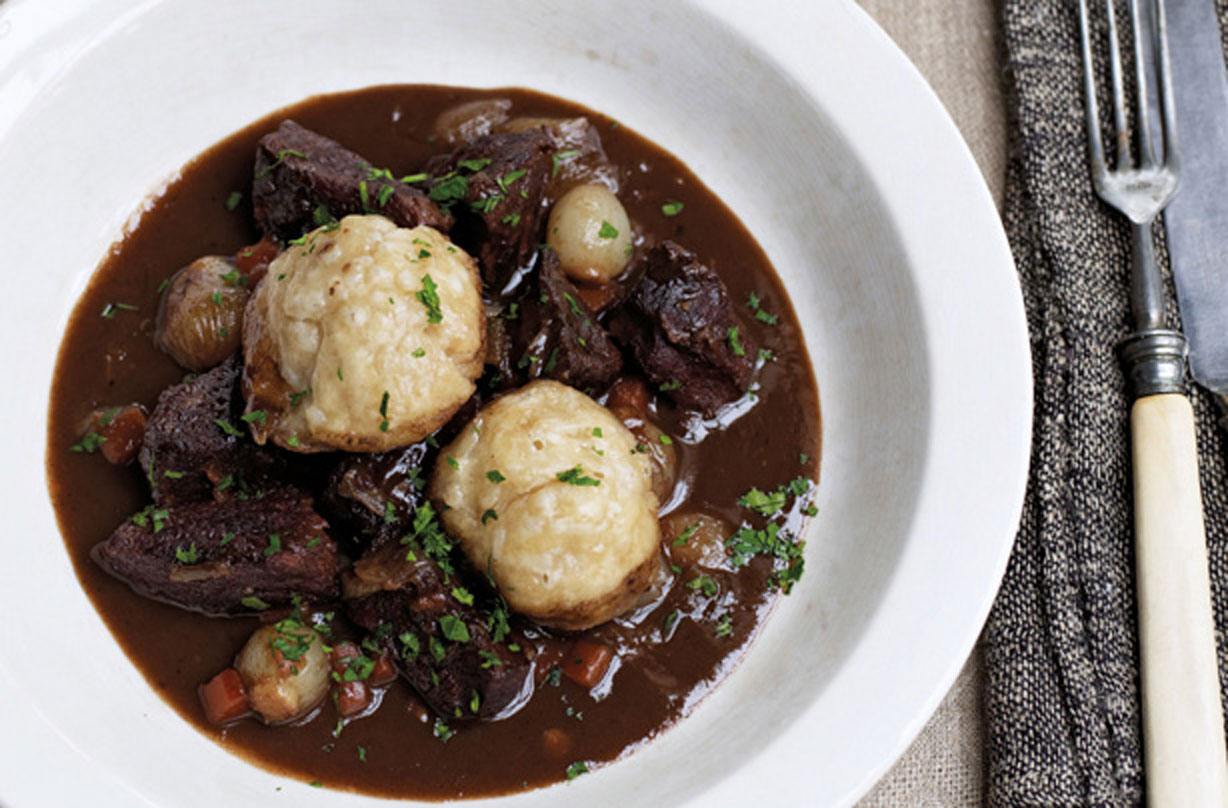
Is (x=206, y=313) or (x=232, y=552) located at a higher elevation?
(x=206, y=313)

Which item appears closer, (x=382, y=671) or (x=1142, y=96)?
(x=382, y=671)

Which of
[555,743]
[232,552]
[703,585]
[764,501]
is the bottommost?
[555,743]

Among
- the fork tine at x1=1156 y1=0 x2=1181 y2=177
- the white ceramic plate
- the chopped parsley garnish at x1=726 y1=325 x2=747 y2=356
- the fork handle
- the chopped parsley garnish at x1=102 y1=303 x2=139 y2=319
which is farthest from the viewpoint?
the fork tine at x1=1156 y1=0 x2=1181 y2=177

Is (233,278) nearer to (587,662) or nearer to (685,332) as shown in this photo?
(685,332)

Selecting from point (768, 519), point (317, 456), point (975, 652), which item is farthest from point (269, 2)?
point (975, 652)

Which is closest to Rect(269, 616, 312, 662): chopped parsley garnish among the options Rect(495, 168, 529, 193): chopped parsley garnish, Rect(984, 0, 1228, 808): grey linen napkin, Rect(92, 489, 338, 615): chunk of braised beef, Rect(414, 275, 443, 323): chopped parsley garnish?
Rect(92, 489, 338, 615): chunk of braised beef

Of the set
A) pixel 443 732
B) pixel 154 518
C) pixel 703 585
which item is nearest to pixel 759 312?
pixel 703 585

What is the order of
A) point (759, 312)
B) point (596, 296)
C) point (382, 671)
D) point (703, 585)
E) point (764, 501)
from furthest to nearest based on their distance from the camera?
point (759, 312)
point (596, 296)
point (764, 501)
point (703, 585)
point (382, 671)

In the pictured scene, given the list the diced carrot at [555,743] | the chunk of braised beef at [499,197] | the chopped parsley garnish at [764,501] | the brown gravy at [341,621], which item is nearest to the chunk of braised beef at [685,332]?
the brown gravy at [341,621]

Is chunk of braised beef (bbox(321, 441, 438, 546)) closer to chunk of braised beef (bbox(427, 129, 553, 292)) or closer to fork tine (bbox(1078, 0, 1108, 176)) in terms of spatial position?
chunk of braised beef (bbox(427, 129, 553, 292))
